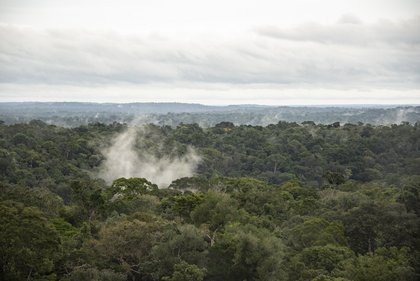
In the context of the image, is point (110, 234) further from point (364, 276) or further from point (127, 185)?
point (127, 185)

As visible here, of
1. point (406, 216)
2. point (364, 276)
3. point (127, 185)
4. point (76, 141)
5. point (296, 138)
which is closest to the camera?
point (364, 276)

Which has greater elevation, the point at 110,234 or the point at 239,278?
the point at 110,234

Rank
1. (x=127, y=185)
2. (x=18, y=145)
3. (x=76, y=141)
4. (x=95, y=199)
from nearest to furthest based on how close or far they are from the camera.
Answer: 1. (x=95, y=199)
2. (x=127, y=185)
3. (x=18, y=145)
4. (x=76, y=141)

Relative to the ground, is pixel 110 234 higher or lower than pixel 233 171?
higher

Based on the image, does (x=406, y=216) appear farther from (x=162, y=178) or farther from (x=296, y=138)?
(x=296, y=138)

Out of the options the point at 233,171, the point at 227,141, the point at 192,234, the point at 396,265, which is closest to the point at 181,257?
the point at 192,234

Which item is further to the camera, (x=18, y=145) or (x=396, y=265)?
(x=18, y=145)

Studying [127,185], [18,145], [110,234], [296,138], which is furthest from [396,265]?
Result: [296,138]

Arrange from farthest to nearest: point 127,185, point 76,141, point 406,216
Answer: point 76,141, point 127,185, point 406,216

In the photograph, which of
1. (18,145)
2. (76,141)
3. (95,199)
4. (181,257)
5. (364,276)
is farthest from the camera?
(76,141)
